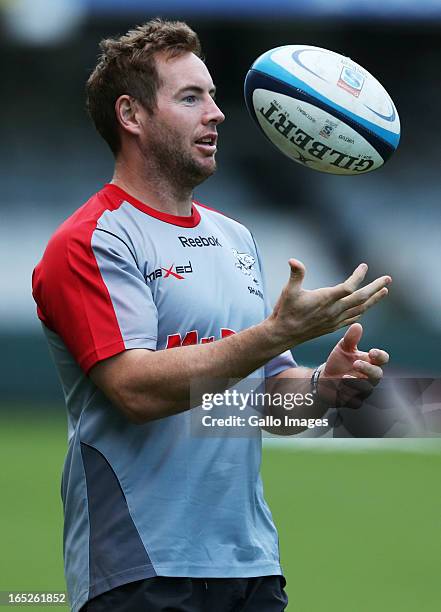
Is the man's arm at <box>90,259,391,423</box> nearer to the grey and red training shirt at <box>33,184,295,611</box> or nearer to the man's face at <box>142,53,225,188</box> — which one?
the grey and red training shirt at <box>33,184,295,611</box>

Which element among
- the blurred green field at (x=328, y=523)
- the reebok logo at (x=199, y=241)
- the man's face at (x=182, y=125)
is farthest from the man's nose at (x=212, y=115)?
the blurred green field at (x=328, y=523)

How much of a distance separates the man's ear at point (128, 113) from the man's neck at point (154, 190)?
4.7 inches

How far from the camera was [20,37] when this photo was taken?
42.1ft

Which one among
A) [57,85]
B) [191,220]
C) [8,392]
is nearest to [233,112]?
[57,85]

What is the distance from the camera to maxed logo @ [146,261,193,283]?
2.91 meters

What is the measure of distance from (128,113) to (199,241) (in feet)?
1.46

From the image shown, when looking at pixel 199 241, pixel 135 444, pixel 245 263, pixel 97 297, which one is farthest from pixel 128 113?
pixel 135 444

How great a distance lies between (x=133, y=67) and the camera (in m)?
3.20

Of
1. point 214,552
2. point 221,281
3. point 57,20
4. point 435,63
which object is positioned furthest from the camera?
point 435,63

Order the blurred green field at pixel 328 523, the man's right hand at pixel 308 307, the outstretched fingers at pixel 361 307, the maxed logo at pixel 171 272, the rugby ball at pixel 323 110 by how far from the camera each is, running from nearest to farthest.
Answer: the man's right hand at pixel 308 307 < the outstretched fingers at pixel 361 307 < the maxed logo at pixel 171 272 < the rugby ball at pixel 323 110 < the blurred green field at pixel 328 523

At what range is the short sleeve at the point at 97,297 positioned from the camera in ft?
9.09

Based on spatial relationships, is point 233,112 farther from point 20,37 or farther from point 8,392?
point 8,392

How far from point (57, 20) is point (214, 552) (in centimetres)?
1045

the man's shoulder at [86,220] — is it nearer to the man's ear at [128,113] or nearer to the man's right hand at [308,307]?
the man's ear at [128,113]
